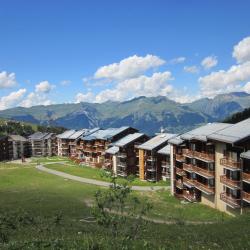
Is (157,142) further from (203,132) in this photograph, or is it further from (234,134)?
(234,134)

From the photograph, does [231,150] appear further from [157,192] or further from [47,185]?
[47,185]

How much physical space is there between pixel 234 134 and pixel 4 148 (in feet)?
510

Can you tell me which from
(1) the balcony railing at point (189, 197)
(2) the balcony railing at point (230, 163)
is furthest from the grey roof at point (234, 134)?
(1) the balcony railing at point (189, 197)

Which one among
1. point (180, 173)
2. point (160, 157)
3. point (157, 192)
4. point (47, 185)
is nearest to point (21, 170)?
point (47, 185)

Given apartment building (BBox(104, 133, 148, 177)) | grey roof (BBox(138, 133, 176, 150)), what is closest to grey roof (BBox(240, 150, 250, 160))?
grey roof (BBox(138, 133, 176, 150))

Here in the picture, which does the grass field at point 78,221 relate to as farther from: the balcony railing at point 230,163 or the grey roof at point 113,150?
the grey roof at point 113,150

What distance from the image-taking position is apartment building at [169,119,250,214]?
5600 centimetres

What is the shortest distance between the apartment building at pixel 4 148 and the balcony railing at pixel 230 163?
5896 inches

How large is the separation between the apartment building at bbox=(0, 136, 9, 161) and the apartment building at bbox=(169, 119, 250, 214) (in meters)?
128

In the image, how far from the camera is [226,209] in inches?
2430

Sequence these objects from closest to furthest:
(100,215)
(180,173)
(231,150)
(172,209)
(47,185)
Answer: (100,215) → (231,150) → (172,209) → (180,173) → (47,185)

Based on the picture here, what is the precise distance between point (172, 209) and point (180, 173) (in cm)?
1319

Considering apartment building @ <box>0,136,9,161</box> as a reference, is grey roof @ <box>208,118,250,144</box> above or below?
above

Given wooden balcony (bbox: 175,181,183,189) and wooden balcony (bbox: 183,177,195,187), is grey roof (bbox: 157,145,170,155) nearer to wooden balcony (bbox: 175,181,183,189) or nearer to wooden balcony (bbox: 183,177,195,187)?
wooden balcony (bbox: 175,181,183,189)
